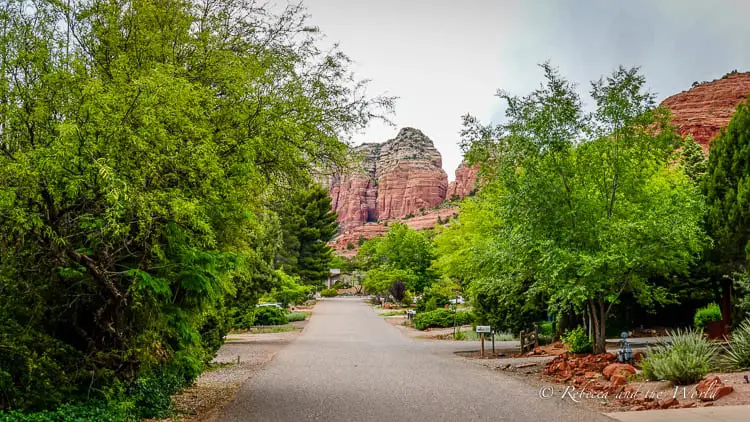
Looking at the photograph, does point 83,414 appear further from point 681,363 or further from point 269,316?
point 269,316

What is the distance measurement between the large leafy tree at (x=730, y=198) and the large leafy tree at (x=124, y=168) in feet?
43.6

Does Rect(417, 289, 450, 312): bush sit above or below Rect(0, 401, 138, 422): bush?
above

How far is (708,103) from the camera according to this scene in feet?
299

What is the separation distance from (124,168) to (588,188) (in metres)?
10.9

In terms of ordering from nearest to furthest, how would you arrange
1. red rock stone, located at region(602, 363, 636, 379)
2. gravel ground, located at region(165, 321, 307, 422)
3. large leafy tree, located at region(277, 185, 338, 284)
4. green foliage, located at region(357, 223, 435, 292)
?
gravel ground, located at region(165, 321, 307, 422) → red rock stone, located at region(602, 363, 636, 379) → green foliage, located at region(357, 223, 435, 292) → large leafy tree, located at region(277, 185, 338, 284)

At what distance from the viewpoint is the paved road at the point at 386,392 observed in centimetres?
931

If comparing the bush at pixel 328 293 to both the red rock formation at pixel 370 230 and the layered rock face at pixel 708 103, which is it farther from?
the red rock formation at pixel 370 230

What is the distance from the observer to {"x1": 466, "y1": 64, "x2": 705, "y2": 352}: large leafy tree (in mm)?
13594

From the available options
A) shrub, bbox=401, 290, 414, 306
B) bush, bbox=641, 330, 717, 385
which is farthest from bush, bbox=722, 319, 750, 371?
shrub, bbox=401, 290, 414, 306

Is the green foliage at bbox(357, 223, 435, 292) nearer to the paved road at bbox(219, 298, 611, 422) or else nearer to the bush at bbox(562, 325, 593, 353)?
the paved road at bbox(219, 298, 611, 422)

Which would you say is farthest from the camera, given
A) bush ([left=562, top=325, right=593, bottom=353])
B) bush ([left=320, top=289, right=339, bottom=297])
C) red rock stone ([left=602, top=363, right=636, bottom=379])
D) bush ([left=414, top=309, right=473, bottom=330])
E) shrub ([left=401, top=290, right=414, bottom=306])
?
bush ([left=320, top=289, right=339, bottom=297])

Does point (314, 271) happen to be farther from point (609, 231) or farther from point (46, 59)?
point (46, 59)

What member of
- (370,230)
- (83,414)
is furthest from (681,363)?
(370,230)

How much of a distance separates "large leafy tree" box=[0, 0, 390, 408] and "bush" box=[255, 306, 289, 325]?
2500 centimetres
